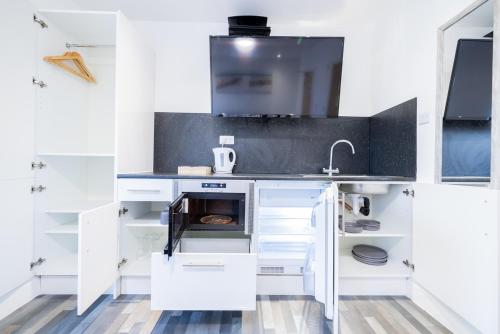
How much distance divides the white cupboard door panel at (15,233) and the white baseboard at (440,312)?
2743 mm

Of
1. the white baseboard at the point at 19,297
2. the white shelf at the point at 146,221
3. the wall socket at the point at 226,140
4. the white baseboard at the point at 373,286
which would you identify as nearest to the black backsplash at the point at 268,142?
the wall socket at the point at 226,140

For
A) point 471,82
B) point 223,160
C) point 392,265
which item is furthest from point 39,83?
point 392,265

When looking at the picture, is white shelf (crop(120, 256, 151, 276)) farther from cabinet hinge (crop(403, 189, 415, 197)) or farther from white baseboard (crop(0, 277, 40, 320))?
cabinet hinge (crop(403, 189, 415, 197))

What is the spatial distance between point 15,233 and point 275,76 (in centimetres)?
221

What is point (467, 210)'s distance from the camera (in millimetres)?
1304

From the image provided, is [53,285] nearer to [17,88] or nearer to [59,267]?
[59,267]

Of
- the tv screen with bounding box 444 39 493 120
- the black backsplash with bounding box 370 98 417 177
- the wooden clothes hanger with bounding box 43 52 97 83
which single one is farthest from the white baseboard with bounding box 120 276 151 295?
the tv screen with bounding box 444 39 493 120

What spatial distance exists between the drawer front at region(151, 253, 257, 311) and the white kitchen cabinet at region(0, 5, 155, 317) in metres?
0.39

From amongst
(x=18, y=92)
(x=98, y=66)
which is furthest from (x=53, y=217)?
(x=98, y=66)

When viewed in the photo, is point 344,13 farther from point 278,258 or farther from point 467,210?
point 278,258

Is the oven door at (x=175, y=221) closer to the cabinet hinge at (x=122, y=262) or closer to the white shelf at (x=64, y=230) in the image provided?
the cabinet hinge at (x=122, y=262)

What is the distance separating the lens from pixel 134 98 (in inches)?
76.1

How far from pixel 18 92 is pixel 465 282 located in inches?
115

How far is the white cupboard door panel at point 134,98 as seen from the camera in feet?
5.66
